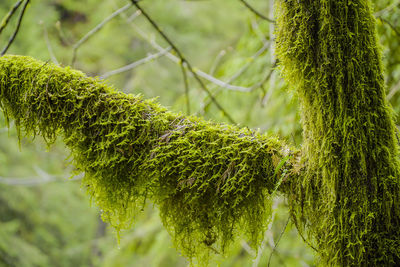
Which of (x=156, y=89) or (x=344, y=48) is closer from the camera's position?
(x=344, y=48)

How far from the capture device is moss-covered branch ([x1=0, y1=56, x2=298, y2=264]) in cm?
110

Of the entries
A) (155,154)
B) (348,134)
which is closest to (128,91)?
(155,154)

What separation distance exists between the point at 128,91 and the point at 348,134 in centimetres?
365

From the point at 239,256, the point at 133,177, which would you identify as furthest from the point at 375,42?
the point at 239,256

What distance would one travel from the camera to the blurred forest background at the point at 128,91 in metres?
3.07

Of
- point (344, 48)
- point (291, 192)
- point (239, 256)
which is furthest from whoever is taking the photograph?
point (239, 256)

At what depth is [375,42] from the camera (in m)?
1.04

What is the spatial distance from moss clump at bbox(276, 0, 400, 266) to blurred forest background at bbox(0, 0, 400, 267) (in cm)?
146

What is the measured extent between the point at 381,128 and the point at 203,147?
59 centimetres

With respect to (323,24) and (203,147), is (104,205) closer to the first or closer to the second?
(203,147)

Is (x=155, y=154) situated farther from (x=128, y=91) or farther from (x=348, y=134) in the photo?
(x=128, y=91)

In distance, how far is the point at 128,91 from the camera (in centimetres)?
427

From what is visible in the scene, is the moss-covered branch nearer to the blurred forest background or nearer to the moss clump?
the moss clump

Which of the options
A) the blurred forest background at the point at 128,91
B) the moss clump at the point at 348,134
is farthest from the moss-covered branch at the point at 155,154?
the blurred forest background at the point at 128,91
